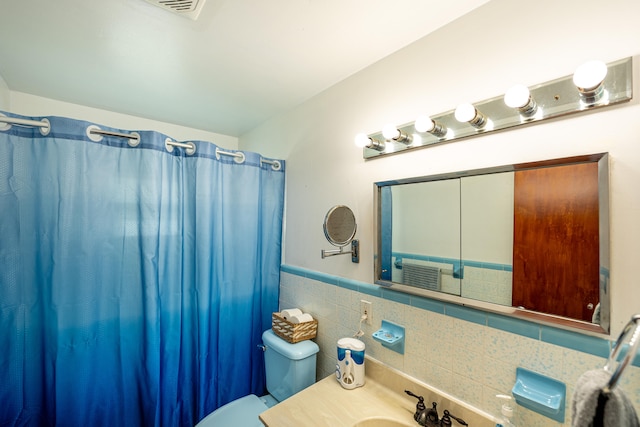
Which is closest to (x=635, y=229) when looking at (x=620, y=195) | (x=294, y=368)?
(x=620, y=195)

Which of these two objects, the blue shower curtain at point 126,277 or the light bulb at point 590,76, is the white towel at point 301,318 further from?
the light bulb at point 590,76

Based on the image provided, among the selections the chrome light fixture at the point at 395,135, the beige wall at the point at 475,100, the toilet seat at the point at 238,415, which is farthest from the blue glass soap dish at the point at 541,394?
the toilet seat at the point at 238,415

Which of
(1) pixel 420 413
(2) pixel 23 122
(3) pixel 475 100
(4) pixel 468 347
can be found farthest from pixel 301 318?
(2) pixel 23 122

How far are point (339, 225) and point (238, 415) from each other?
3.73ft

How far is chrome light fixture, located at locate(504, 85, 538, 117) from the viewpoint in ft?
2.60

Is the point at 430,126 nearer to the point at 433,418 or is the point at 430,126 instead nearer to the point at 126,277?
the point at 433,418

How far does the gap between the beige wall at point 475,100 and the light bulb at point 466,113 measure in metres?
0.11

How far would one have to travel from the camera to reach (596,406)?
0.49 meters

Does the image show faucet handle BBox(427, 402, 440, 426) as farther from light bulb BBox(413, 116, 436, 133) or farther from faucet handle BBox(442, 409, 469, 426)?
light bulb BBox(413, 116, 436, 133)

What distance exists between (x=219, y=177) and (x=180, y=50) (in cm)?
69

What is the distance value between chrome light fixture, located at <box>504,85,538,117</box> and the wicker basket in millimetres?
1394

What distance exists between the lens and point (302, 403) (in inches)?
43.1

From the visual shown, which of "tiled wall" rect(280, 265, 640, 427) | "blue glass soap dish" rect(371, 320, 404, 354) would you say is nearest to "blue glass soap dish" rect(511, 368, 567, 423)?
"tiled wall" rect(280, 265, 640, 427)

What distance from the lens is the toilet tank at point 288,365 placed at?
1.43 m
